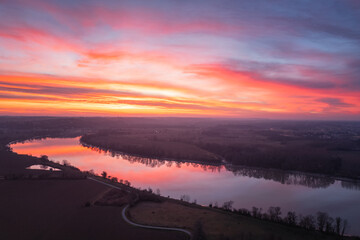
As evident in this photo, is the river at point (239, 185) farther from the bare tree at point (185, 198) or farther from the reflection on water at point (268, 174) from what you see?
the bare tree at point (185, 198)

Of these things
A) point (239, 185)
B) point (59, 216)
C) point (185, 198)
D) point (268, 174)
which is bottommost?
point (59, 216)

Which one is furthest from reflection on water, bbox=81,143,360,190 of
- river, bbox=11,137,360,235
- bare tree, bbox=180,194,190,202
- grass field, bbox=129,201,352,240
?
grass field, bbox=129,201,352,240

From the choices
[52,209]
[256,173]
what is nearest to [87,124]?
[256,173]

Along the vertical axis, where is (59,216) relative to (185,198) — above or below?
below

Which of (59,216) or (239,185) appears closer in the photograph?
(59,216)

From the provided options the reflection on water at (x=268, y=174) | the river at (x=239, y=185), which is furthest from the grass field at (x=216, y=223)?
the reflection on water at (x=268, y=174)

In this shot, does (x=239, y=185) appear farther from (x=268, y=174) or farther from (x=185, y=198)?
(x=185, y=198)

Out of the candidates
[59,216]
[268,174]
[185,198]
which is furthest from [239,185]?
[59,216]

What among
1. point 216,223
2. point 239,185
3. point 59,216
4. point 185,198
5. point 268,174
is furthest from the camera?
point 268,174

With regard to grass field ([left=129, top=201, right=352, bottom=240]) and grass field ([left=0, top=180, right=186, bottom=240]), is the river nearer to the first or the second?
grass field ([left=129, top=201, right=352, bottom=240])

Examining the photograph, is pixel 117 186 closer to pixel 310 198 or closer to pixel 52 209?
pixel 52 209
